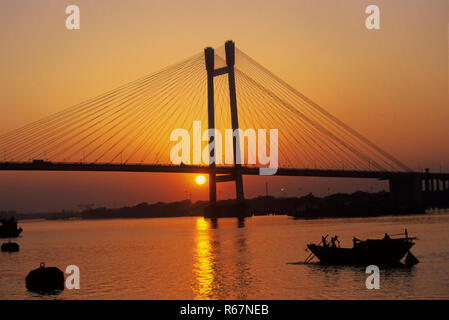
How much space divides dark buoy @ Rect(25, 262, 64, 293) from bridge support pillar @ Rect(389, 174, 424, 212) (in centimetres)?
10428

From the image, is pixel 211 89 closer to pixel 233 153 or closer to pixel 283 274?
pixel 233 153

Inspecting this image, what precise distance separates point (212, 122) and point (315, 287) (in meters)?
64.6

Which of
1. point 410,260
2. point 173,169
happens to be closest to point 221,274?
point 410,260

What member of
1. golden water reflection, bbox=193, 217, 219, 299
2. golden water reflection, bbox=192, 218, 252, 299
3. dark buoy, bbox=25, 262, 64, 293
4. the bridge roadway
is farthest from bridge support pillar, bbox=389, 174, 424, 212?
dark buoy, bbox=25, 262, 64, 293

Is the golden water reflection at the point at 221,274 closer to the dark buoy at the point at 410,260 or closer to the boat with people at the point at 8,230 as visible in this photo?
the dark buoy at the point at 410,260

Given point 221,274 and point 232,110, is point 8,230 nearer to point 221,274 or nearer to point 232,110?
point 232,110

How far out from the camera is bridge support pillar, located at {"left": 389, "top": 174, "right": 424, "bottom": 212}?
126812 mm

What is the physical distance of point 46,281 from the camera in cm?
2706

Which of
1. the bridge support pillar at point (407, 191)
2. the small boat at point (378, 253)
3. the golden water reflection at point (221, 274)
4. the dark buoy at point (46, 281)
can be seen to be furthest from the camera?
the bridge support pillar at point (407, 191)

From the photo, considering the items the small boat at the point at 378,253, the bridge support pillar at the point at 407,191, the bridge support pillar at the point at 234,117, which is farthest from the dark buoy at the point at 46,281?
the bridge support pillar at the point at 407,191

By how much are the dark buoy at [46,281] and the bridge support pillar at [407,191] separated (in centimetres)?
10428

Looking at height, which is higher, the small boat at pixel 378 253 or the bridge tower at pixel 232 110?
the bridge tower at pixel 232 110

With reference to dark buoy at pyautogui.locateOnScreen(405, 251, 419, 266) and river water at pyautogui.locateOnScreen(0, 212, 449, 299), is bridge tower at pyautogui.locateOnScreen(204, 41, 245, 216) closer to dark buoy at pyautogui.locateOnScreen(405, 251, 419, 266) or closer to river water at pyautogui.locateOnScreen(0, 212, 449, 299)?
river water at pyautogui.locateOnScreen(0, 212, 449, 299)

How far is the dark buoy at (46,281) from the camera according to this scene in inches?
1063
